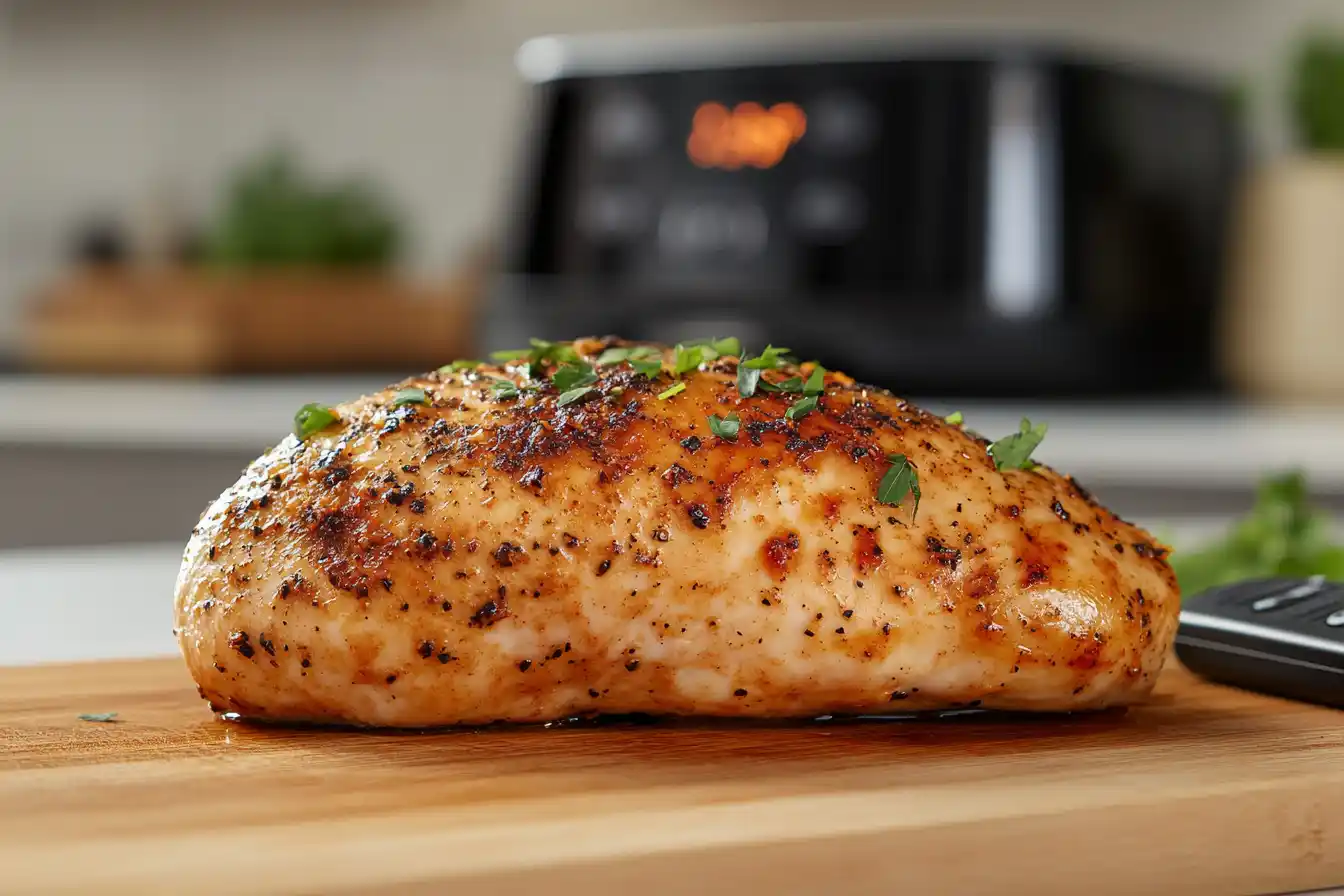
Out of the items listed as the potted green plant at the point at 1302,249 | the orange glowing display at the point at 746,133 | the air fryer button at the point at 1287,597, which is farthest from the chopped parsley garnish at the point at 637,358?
the potted green plant at the point at 1302,249

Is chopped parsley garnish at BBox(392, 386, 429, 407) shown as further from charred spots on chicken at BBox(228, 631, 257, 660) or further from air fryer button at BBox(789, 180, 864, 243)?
air fryer button at BBox(789, 180, 864, 243)

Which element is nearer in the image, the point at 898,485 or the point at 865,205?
the point at 898,485

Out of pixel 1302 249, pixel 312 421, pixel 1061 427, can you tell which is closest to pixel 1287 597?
pixel 312 421

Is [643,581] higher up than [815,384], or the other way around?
[815,384]

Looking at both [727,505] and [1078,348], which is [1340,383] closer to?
[1078,348]

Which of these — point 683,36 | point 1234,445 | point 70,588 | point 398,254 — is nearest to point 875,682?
point 70,588

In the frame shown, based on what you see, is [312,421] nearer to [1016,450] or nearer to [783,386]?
[783,386]
